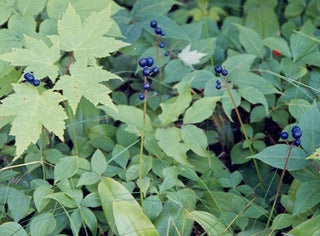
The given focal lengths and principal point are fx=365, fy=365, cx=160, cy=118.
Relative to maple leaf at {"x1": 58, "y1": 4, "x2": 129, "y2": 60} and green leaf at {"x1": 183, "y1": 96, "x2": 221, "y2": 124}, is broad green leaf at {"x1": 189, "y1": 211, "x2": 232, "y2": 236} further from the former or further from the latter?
maple leaf at {"x1": 58, "y1": 4, "x2": 129, "y2": 60}

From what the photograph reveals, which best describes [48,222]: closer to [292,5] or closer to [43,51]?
[43,51]

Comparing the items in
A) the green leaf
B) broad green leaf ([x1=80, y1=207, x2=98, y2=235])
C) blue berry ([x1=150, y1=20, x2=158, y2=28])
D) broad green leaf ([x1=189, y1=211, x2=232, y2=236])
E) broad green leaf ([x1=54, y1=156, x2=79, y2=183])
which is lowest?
broad green leaf ([x1=80, y1=207, x2=98, y2=235])

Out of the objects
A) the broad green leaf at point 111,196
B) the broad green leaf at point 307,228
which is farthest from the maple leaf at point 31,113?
the broad green leaf at point 307,228

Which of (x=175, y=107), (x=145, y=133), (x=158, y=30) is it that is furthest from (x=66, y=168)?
(x=158, y=30)

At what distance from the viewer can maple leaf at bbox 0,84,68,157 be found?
166cm

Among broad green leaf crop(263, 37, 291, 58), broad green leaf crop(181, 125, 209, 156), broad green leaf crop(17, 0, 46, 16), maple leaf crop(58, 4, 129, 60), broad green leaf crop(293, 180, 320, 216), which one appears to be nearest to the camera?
broad green leaf crop(293, 180, 320, 216)

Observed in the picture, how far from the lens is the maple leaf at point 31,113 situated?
166 cm

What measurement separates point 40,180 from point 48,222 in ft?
0.97

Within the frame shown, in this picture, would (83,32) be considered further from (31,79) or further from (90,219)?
(90,219)

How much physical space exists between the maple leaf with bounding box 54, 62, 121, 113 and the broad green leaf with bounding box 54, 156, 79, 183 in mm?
391

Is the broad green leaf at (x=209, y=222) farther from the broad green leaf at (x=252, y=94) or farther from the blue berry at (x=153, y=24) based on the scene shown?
the blue berry at (x=153, y=24)

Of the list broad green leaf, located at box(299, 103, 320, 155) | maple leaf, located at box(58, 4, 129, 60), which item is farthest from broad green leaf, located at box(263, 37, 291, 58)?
maple leaf, located at box(58, 4, 129, 60)

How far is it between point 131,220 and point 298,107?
4.03ft

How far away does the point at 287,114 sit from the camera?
2.39m
